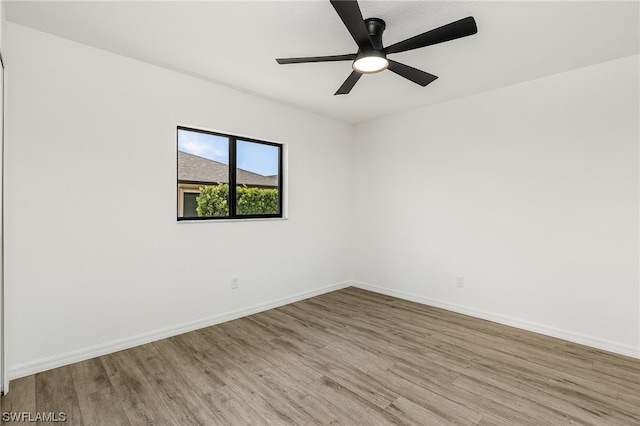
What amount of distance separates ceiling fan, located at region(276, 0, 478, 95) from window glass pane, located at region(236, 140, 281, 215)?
5.17 ft

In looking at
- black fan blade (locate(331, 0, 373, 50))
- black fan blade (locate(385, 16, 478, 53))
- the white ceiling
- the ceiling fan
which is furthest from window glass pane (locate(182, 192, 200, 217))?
black fan blade (locate(385, 16, 478, 53))

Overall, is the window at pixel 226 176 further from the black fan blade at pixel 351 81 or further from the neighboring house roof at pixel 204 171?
the black fan blade at pixel 351 81

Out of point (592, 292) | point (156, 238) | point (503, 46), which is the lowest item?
point (592, 292)

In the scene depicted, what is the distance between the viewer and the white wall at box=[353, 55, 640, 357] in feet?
9.11

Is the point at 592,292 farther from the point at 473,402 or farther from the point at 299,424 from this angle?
the point at 299,424

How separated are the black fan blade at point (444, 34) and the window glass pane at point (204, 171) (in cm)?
210

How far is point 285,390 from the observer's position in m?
2.15

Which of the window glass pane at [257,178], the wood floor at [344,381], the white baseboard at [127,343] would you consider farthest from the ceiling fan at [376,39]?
the white baseboard at [127,343]

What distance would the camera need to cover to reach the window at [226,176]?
324 centimetres

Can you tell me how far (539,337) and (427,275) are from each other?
1295 millimetres

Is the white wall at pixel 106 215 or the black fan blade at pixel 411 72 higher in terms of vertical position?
the black fan blade at pixel 411 72

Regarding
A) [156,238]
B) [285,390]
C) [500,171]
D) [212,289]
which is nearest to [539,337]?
[500,171]

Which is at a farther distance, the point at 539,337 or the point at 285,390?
the point at 539,337

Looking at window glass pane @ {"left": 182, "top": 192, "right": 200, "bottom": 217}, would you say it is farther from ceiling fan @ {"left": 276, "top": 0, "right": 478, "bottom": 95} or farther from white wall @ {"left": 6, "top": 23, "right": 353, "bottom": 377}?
ceiling fan @ {"left": 276, "top": 0, "right": 478, "bottom": 95}
